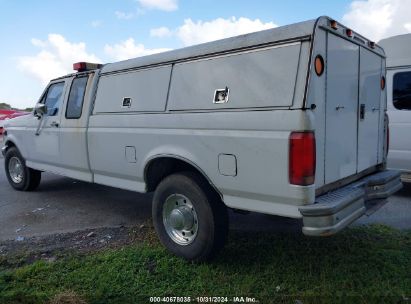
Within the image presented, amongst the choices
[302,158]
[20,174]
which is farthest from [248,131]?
[20,174]

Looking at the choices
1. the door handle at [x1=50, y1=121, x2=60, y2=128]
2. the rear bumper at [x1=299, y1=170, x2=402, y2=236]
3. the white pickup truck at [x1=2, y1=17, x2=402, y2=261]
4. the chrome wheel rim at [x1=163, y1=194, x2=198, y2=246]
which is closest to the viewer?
the rear bumper at [x1=299, y1=170, x2=402, y2=236]

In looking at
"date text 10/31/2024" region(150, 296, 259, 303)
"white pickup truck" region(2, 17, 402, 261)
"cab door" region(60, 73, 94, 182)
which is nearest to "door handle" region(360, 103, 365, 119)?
"white pickup truck" region(2, 17, 402, 261)

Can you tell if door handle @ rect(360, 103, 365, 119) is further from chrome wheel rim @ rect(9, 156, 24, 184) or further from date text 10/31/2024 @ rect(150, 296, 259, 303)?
chrome wheel rim @ rect(9, 156, 24, 184)

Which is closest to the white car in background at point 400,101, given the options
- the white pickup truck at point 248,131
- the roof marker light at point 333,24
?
the white pickup truck at point 248,131

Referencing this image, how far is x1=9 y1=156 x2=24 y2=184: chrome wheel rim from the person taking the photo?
718 cm

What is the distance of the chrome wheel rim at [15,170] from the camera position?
7.18m

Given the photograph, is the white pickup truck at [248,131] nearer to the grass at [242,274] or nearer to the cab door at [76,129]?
the cab door at [76,129]

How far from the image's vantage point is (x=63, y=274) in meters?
3.71

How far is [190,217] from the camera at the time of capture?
3.90m

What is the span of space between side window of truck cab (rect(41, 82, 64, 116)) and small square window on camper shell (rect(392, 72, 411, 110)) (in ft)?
17.5

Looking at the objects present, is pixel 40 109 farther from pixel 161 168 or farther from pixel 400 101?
pixel 400 101

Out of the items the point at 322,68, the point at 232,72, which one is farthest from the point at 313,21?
the point at 232,72

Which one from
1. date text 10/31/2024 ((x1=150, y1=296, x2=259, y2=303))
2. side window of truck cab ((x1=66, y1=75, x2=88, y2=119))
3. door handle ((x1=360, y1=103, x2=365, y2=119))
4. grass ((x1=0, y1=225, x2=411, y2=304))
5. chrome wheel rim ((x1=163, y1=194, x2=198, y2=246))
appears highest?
side window of truck cab ((x1=66, y1=75, x2=88, y2=119))

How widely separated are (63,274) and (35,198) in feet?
11.3
